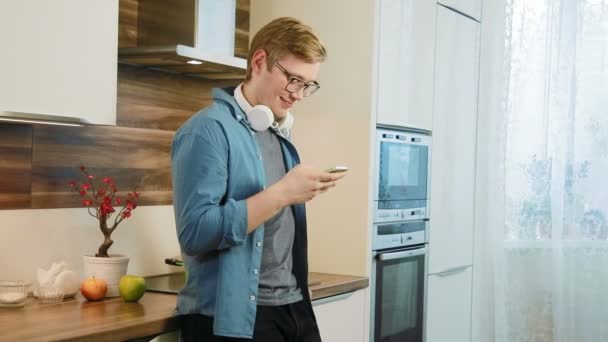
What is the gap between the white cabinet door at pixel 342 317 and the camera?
294cm

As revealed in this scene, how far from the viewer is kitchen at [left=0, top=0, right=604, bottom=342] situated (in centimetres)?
255

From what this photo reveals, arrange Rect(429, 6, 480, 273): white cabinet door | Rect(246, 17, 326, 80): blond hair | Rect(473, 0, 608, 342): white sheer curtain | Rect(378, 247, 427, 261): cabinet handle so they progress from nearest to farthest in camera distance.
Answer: Rect(246, 17, 326, 80): blond hair
Rect(378, 247, 427, 261): cabinet handle
Rect(429, 6, 480, 273): white cabinet door
Rect(473, 0, 608, 342): white sheer curtain

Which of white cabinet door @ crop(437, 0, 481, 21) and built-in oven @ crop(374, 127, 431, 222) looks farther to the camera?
white cabinet door @ crop(437, 0, 481, 21)

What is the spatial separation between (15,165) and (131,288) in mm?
491

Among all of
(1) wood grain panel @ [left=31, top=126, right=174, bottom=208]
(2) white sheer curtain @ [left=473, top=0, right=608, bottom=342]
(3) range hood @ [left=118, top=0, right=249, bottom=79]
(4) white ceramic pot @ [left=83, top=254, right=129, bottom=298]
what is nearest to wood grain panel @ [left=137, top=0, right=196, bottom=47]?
(3) range hood @ [left=118, top=0, right=249, bottom=79]

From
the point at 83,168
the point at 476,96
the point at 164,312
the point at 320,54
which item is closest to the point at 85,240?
the point at 83,168

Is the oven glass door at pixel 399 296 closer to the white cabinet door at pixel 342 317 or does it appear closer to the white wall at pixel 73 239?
the white cabinet door at pixel 342 317

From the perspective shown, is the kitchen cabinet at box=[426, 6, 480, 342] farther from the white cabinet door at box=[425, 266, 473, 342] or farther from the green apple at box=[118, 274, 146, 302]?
the green apple at box=[118, 274, 146, 302]

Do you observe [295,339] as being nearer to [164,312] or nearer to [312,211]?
[164,312]

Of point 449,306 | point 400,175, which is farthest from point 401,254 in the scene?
point 449,306

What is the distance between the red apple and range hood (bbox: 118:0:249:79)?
72 cm

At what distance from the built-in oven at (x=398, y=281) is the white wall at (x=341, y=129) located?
0.10m

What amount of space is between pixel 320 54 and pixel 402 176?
4.10ft

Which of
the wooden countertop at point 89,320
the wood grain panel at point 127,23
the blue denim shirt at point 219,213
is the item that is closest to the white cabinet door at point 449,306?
the wooden countertop at point 89,320
